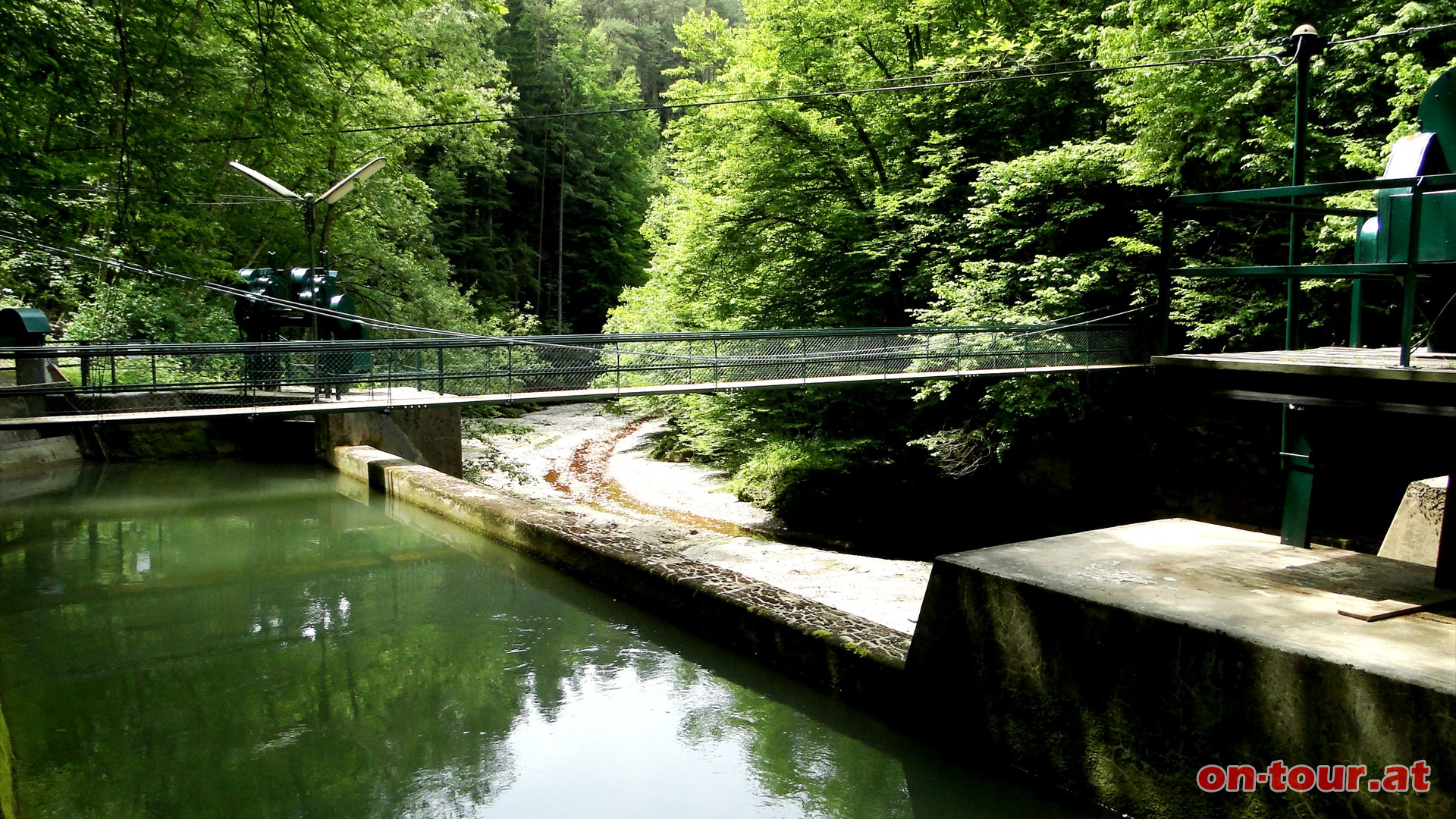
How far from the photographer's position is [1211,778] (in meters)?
3.21

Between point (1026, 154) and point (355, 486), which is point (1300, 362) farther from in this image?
point (1026, 154)

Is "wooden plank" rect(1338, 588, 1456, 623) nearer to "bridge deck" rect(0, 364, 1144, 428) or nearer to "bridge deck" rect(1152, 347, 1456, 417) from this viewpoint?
"bridge deck" rect(1152, 347, 1456, 417)

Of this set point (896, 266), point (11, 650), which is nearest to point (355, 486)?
point (11, 650)

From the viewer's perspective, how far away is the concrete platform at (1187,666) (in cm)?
281

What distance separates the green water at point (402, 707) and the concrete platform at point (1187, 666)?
39 centimetres

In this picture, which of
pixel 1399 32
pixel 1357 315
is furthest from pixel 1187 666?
pixel 1399 32

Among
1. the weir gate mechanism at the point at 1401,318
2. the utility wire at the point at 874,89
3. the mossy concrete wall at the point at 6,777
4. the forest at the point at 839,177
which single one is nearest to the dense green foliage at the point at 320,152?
the forest at the point at 839,177

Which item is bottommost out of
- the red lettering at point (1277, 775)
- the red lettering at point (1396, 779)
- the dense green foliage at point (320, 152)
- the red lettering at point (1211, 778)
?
the red lettering at point (1211, 778)

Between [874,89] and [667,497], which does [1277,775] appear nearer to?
[874,89]

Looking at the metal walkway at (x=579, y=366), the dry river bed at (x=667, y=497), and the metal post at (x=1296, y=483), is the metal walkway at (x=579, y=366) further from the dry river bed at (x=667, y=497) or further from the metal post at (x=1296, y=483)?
the metal post at (x=1296, y=483)

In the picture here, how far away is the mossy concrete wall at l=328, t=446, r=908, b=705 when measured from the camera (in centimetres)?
505

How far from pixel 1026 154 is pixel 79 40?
508 inches

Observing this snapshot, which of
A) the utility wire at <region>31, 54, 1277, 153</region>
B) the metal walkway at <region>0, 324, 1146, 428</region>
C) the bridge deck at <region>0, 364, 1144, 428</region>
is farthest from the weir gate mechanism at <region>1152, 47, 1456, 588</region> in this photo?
the metal walkway at <region>0, 324, 1146, 428</region>

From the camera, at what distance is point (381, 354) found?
12.7m
